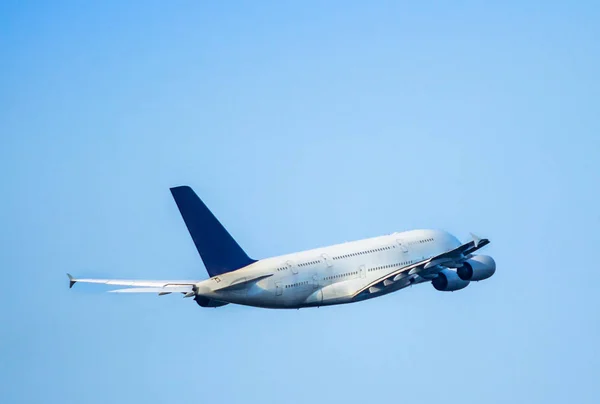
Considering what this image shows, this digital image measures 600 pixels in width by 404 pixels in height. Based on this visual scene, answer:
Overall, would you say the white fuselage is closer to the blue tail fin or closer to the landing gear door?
the landing gear door

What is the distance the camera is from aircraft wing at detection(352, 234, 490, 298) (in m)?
102

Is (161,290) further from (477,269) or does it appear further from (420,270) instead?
(477,269)

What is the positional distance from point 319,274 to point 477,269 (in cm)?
1247

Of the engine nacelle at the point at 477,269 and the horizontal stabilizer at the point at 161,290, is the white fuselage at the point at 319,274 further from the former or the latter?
the engine nacelle at the point at 477,269

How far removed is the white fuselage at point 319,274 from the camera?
98.2m

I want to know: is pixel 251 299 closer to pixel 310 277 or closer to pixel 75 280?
pixel 310 277

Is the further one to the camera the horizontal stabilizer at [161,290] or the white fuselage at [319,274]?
the horizontal stabilizer at [161,290]

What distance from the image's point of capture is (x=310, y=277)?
331 ft

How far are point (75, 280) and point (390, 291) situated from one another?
2214 cm

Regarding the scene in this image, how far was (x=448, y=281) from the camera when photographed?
106m

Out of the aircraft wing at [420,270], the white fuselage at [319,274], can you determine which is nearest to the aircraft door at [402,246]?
the white fuselage at [319,274]

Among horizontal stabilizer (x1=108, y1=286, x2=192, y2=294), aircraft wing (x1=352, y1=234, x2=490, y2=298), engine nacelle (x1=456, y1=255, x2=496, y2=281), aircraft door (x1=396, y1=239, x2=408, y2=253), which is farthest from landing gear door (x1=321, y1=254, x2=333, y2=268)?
engine nacelle (x1=456, y1=255, x2=496, y2=281)

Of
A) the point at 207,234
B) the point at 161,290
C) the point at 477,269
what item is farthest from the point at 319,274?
the point at 477,269

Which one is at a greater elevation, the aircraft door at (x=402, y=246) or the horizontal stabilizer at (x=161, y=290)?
the aircraft door at (x=402, y=246)
